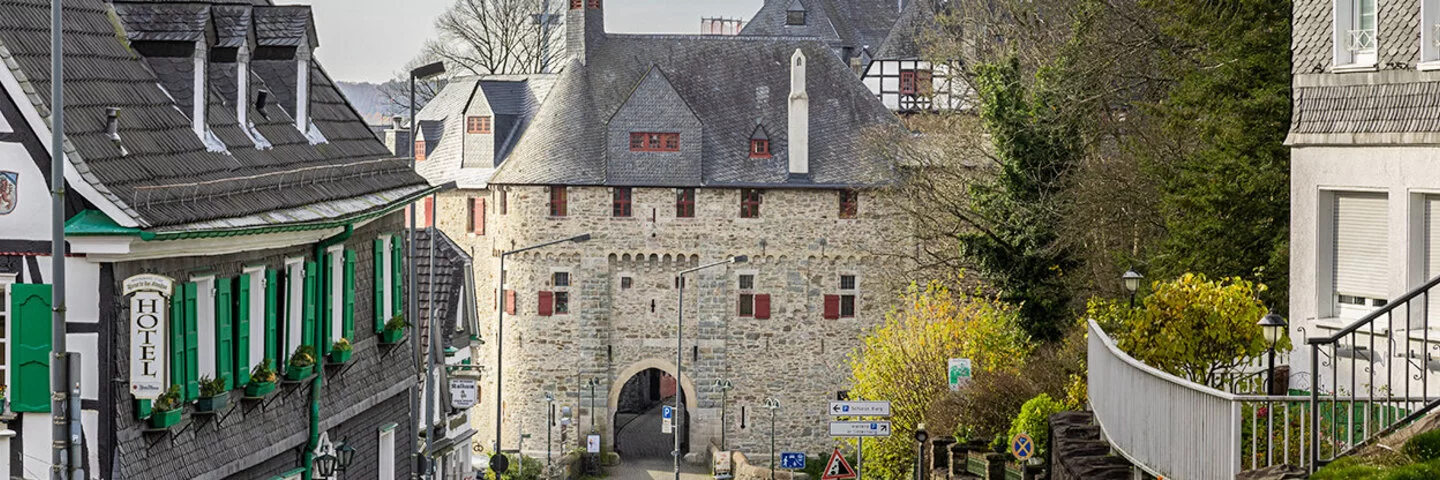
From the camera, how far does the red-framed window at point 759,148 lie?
6712 centimetres

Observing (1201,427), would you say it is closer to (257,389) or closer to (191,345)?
(191,345)

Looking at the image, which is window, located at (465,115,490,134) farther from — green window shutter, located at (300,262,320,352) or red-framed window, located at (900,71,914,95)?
green window shutter, located at (300,262,320,352)

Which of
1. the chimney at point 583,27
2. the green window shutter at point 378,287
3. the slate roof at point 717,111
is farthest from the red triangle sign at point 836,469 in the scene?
the chimney at point 583,27

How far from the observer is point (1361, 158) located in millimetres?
18750

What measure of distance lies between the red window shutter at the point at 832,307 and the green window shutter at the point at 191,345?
48910 mm

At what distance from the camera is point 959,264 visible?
49156mm

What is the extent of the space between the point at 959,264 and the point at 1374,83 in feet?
99.4

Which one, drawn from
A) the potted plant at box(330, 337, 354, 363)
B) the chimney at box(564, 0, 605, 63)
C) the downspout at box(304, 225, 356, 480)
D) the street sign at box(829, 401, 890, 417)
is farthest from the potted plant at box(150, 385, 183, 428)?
the chimney at box(564, 0, 605, 63)

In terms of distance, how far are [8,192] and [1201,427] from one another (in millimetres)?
7980

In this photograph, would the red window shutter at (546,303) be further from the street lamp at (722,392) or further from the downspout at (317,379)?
the downspout at (317,379)

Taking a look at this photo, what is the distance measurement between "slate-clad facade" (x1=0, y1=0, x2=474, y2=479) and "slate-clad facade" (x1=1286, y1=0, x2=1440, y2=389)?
26.1 ft

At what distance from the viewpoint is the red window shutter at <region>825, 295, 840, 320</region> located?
218ft

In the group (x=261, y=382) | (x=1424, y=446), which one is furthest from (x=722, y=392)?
(x=1424, y=446)

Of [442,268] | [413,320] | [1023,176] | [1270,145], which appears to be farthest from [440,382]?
[1270,145]
